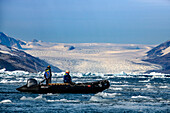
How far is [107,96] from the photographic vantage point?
5728 centimetres

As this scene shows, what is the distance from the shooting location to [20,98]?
5409cm

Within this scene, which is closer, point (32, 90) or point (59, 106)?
point (59, 106)

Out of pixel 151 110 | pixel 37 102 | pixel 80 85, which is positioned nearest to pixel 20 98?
pixel 37 102

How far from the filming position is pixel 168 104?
48312 mm

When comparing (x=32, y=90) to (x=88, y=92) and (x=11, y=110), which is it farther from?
(x=11, y=110)

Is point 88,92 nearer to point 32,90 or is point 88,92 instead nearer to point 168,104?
point 32,90

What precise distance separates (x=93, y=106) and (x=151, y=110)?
641 centimetres

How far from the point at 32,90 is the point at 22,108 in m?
14.6

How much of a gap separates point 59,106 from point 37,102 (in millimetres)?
4623

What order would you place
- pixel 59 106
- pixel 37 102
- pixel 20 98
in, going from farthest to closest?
1. pixel 20 98
2. pixel 37 102
3. pixel 59 106

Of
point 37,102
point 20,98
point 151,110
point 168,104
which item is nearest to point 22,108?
point 37,102

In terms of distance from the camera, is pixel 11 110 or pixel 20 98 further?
pixel 20 98

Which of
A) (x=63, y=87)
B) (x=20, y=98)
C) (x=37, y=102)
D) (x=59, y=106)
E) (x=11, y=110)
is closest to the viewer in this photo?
(x=11, y=110)

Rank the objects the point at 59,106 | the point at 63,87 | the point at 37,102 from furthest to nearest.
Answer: the point at 63,87 → the point at 37,102 → the point at 59,106
